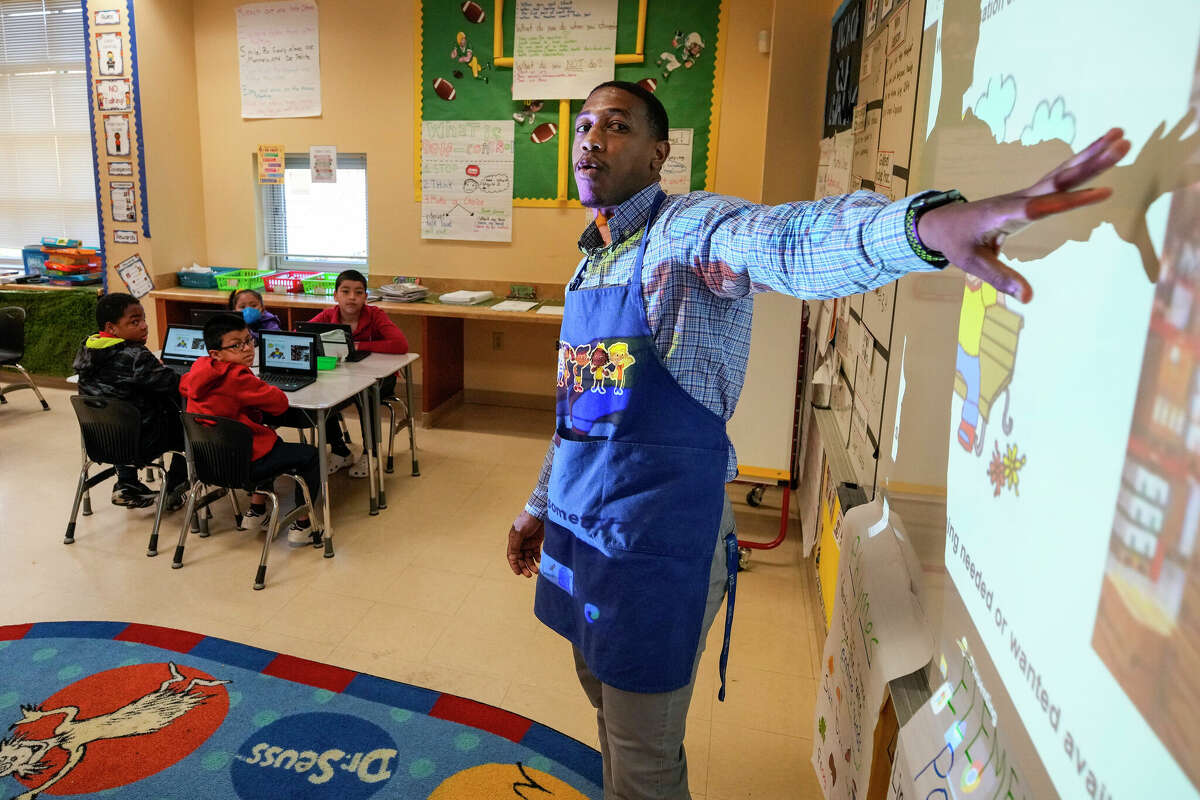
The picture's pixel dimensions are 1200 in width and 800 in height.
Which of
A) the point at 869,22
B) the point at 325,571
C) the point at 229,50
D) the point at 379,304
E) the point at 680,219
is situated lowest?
the point at 325,571

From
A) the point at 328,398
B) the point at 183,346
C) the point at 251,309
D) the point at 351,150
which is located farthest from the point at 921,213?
the point at 351,150

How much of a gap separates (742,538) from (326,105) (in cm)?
417

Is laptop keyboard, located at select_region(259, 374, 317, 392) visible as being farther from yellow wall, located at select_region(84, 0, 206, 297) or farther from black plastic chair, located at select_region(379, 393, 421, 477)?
yellow wall, located at select_region(84, 0, 206, 297)

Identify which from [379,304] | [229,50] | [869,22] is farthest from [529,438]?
[229,50]

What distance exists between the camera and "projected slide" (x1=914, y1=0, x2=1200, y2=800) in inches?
17.9

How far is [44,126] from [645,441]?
21.6 feet

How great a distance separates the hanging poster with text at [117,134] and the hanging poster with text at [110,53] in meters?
0.28

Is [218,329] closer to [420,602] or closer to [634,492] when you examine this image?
[420,602]

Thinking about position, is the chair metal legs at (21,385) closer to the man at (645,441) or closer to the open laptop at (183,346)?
the open laptop at (183,346)

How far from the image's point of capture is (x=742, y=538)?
127 inches

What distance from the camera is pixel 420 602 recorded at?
8.95 feet

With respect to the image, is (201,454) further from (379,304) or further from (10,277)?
(10,277)

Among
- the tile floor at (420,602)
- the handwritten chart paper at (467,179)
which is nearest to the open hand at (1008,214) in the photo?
the tile floor at (420,602)

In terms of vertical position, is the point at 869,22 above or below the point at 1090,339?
above
